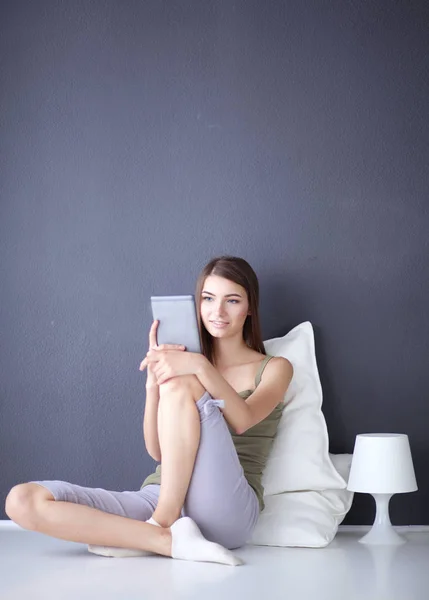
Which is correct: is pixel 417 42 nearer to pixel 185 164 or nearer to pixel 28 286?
pixel 185 164

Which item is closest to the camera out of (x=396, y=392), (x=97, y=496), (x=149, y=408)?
(x=97, y=496)

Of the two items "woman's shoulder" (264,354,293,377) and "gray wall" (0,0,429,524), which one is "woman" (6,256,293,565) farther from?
"gray wall" (0,0,429,524)

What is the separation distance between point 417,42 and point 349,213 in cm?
70

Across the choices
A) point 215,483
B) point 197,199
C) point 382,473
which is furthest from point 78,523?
point 197,199

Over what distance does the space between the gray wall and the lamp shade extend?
0.29 metres

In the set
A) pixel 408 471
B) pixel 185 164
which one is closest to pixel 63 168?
pixel 185 164

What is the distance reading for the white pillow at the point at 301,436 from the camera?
308 centimetres

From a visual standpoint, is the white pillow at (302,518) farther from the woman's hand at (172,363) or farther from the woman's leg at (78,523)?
the woman's hand at (172,363)

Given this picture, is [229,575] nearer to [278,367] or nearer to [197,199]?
[278,367]

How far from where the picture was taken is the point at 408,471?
3.01 m

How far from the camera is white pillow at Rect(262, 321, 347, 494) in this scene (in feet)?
10.1

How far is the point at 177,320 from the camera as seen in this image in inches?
107

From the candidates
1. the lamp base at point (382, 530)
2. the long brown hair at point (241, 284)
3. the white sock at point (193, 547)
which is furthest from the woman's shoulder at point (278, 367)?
the white sock at point (193, 547)

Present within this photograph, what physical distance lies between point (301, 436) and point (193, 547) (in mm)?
720
